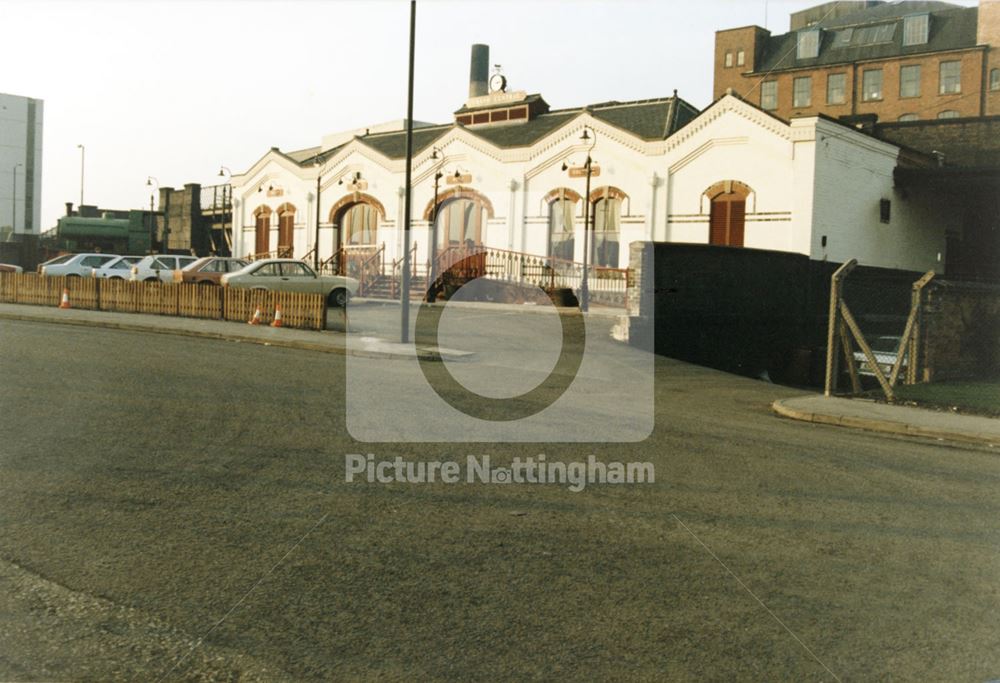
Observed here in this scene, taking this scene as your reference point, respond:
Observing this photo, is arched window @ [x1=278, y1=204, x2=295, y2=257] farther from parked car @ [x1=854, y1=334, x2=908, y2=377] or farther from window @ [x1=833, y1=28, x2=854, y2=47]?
window @ [x1=833, y1=28, x2=854, y2=47]

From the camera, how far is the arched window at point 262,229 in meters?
48.5

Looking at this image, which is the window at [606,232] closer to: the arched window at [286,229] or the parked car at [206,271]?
the parked car at [206,271]

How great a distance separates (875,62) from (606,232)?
43515 mm

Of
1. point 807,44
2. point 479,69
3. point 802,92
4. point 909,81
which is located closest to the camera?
point 479,69

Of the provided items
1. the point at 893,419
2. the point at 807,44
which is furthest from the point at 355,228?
the point at 807,44

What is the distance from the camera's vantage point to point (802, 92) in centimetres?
7038

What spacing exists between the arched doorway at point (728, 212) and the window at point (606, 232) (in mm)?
3985

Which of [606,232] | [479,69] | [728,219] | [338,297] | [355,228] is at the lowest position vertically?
[338,297]

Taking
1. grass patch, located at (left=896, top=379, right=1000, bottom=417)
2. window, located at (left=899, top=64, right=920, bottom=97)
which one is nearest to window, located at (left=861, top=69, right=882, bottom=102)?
window, located at (left=899, top=64, right=920, bottom=97)

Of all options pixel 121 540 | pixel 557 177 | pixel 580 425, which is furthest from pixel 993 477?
pixel 557 177

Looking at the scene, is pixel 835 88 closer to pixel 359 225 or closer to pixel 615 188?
pixel 615 188

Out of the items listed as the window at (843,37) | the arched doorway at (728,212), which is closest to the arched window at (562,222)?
the arched doorway at (728,212)

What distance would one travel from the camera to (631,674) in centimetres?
391

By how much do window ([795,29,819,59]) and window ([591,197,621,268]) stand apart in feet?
145
